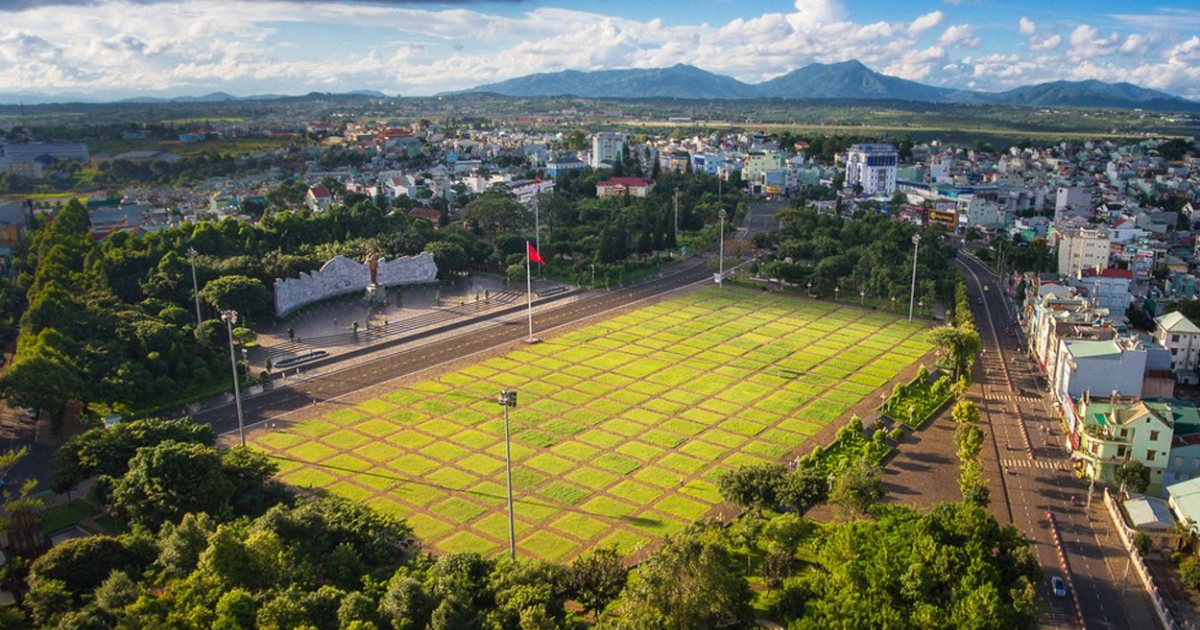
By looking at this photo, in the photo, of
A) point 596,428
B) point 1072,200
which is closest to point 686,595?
point 596,428

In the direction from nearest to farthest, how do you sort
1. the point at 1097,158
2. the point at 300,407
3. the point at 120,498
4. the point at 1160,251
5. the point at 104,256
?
1. the point at 120,498
2. the point at 300,407
3. the point at 104,256
4. the point at 1160,251
5. the point at 1097,158

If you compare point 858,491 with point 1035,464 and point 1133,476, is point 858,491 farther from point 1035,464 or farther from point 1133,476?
point 1035,464

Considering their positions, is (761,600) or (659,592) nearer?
(659,592)

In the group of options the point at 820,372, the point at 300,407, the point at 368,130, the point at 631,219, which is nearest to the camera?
the point at 300,407

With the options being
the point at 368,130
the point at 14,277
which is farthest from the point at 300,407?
the point at 368,130

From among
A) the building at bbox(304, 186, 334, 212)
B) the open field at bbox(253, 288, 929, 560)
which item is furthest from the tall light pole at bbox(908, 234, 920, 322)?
the building at bbox(304, 186, 334, 212)

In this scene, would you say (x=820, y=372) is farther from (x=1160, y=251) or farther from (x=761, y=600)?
(x=1160, y=251)
